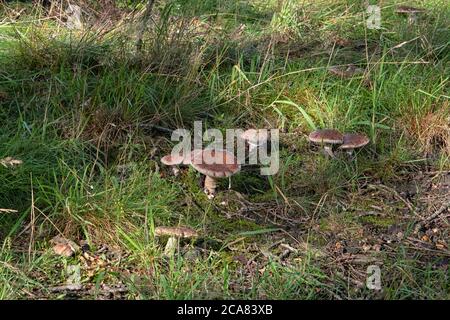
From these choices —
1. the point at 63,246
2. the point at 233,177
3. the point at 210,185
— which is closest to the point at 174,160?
the point at 210,185

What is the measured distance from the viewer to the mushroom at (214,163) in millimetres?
3459

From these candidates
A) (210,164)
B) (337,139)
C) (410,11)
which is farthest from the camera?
(410,11)

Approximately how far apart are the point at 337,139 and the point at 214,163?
0.75 meters

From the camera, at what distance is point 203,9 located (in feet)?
18.2

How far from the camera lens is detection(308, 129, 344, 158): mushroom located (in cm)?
381

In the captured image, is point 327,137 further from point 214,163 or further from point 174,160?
point 174,160

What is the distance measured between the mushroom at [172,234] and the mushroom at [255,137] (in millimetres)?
993

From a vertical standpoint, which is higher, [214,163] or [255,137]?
[255,137]

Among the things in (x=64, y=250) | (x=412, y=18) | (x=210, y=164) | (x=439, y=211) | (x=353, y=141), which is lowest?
(x=64, y=250)

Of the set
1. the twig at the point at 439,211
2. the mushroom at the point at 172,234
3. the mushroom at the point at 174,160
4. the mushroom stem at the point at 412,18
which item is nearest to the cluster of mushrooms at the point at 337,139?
the twig at the point at 439,211

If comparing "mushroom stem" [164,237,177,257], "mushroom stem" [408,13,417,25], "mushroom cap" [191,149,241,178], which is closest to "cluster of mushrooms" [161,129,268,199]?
"mushroom cap" [191,149,241,178]

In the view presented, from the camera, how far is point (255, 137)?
12.9ft

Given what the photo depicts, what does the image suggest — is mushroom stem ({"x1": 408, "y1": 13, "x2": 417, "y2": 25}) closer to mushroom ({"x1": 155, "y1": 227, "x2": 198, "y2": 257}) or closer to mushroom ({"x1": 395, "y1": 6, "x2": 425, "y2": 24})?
mushroom ({"x1": 395, "y1": 6, "x2": 425, "y2": 24})

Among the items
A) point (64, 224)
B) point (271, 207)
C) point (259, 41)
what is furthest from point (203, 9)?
point (64, 224)
